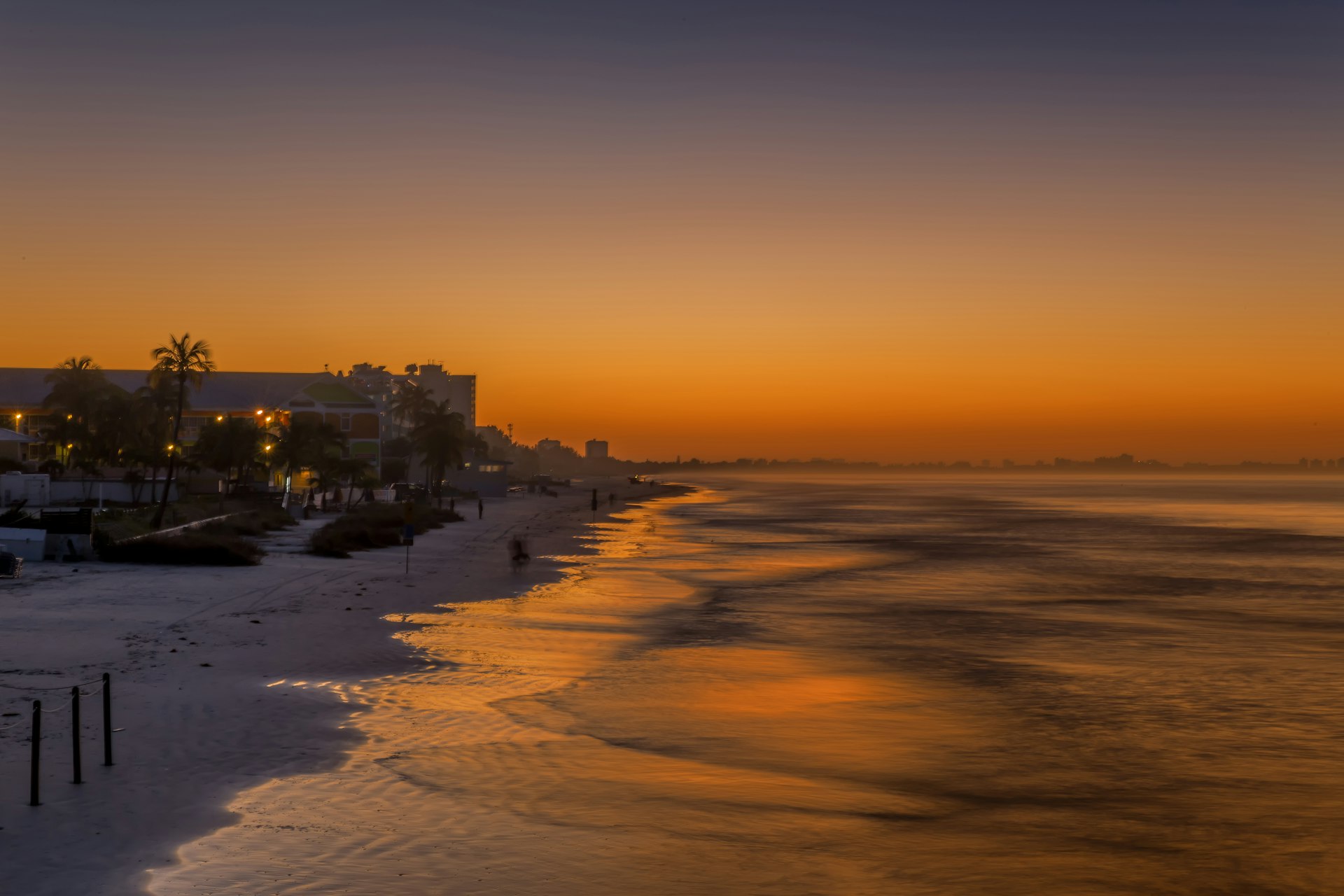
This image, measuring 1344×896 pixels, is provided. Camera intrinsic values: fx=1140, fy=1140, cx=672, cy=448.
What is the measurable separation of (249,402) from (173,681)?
97081 mm

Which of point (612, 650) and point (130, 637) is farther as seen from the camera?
point (612, 650)

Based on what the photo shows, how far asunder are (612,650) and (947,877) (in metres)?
14.9

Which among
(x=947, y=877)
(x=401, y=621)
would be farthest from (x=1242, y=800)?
(x=401, y=621)

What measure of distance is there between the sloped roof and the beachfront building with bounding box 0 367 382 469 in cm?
7

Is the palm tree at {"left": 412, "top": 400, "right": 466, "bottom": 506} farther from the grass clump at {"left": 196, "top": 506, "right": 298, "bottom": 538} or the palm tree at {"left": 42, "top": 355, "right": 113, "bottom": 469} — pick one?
the grass clump at {"left": 196, "top": 506, "right": 298, "bottom": 538}

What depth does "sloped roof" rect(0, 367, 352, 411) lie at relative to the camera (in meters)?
106

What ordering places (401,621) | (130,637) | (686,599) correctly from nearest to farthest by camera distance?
(130,637) → (401,621) → (686,599)

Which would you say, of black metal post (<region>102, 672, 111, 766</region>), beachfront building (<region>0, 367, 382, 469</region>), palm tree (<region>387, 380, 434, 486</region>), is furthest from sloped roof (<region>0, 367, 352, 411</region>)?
black metal post (<region>102, 672, 111, 766</region>)

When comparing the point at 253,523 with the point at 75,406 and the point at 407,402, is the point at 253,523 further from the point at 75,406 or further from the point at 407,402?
the point at 407,402

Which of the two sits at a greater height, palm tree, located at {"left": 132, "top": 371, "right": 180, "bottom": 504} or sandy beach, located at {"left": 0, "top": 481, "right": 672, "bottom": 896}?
Result: palm tree, located at {"left": 132, "top": 371, "right": 180, "bottom": 504}

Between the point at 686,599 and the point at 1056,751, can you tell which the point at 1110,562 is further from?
the point at 1056,751

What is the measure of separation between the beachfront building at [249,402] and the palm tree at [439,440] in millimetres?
5269

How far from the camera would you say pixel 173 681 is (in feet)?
65.3

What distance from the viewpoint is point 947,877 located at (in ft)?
39.4
